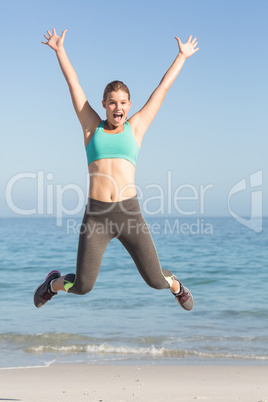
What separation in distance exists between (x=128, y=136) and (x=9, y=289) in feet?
41.4

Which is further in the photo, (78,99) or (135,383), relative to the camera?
(135,383)

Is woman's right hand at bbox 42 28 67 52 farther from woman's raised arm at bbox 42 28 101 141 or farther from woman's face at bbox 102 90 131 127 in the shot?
woman's face at bbox 102 90 131 127

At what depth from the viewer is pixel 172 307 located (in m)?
13.6

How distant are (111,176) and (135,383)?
341cm

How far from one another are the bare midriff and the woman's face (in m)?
0.36

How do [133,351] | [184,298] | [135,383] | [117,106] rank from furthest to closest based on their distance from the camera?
[133,351], [135,383], [184,298], [117,106]

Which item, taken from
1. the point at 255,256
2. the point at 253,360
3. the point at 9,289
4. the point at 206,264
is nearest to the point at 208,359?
the point at 253,360

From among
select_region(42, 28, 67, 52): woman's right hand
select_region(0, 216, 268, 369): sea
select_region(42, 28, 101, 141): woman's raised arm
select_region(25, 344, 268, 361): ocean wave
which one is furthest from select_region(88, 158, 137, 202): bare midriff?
select_region(25, 344, 268, 361): ocean wave

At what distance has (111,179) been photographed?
16.6ft

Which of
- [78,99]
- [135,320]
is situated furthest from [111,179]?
[135,320]

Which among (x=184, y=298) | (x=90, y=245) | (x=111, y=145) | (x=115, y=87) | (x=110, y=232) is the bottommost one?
(x=184, y=298)

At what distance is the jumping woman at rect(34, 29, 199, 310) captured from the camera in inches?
199

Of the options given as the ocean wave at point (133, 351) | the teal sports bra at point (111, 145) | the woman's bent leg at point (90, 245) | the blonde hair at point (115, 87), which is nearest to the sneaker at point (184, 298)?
the woman's bent leg at point (90, 245)

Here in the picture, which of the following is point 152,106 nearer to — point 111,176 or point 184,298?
point 111,176
